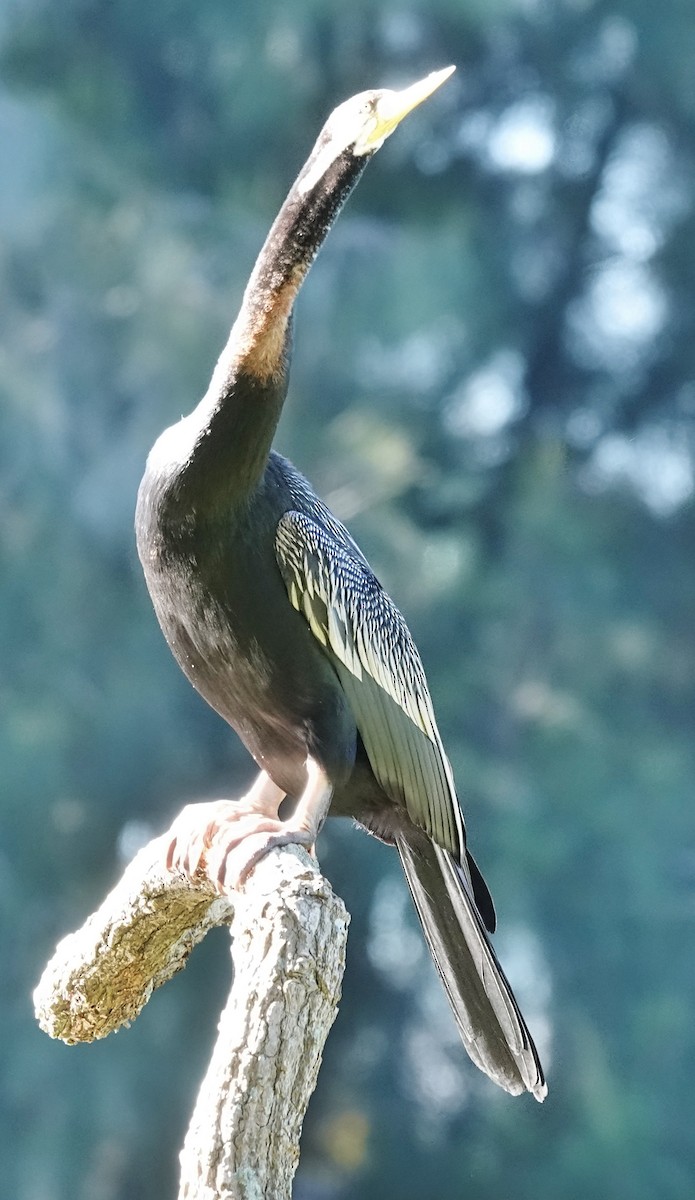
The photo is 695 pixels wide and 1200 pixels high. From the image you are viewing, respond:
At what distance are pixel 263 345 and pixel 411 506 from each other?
5.70 feet

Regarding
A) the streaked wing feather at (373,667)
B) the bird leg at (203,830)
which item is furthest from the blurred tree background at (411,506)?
the bird leg at (203,830)

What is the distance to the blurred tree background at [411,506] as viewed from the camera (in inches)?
122

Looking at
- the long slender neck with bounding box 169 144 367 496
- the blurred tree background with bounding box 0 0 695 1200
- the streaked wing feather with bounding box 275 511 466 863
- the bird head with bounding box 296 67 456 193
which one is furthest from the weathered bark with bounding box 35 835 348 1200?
the blurred tree background with bounding box 0 0 695 1200

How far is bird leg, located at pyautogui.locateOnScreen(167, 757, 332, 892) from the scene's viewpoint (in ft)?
4.78

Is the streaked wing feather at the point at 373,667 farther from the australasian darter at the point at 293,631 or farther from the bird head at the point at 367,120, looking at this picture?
the bird head at the point at 367,120

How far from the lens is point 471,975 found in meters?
1.78

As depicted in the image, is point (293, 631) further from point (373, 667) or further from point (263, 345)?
point (263, 345)

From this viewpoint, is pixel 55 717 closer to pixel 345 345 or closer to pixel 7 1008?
pixel 7 1008

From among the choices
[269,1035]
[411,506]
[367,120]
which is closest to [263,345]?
[367,120]

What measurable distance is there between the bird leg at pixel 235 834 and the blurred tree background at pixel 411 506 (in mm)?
1481

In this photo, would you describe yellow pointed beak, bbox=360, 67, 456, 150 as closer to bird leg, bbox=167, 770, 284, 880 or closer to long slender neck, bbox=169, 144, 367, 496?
long slender neck, bbox=169, 144, 367, 496

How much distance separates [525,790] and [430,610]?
19.5 inches

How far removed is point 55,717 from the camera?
312 cm

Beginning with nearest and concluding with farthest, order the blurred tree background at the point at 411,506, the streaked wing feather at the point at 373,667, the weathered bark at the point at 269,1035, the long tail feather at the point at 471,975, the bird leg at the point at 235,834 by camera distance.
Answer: the weathered bark at the point at 269,1035, the bird leg at the point at 235,834, the streaked wing feather at the point at 373,667, the long tail feather at the point at 471,975, the blurred tree background at the point at 411,506
